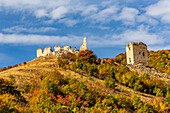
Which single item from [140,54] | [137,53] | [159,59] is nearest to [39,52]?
[137,53]

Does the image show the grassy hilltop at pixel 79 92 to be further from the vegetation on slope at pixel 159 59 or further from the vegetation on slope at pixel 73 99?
the vegetation on slope at pixel 159 59

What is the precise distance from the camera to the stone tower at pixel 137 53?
4744 cm

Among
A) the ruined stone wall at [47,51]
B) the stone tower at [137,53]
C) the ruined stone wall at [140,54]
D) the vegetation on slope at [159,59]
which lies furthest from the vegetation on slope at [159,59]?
the ruined stone wall at [47,51]

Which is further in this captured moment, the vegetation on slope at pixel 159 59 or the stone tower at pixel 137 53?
the vegetation on slope at pixel 159 59

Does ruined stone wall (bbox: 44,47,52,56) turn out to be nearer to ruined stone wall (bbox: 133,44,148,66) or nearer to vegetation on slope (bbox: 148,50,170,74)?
ruined stone wall (bbox: 133,44,148,66)

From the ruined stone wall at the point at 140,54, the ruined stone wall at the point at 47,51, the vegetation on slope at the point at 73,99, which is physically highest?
the ruined stone wall at the point at 47,51

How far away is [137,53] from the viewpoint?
4769cm

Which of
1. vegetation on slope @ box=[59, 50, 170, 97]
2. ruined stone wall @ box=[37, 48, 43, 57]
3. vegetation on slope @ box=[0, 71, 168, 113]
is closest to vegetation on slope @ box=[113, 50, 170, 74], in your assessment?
ruined stone wall @ box=[37, 48, 43, 57]

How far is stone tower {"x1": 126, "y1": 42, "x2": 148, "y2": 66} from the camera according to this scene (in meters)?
47.4

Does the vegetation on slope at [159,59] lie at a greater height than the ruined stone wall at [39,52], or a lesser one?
lesser

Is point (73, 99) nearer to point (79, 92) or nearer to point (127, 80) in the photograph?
point (79, 92)

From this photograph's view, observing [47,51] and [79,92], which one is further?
[47,51]

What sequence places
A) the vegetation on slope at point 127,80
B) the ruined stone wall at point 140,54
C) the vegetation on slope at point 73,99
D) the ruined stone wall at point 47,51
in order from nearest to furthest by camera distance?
the vegetation on slope at point 73,99 < the vegetation on slope at point 127,80 < the ruined stone wall at point 140,54 < the ruined stone wall at point 47,51

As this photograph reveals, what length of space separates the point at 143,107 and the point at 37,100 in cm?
1298
